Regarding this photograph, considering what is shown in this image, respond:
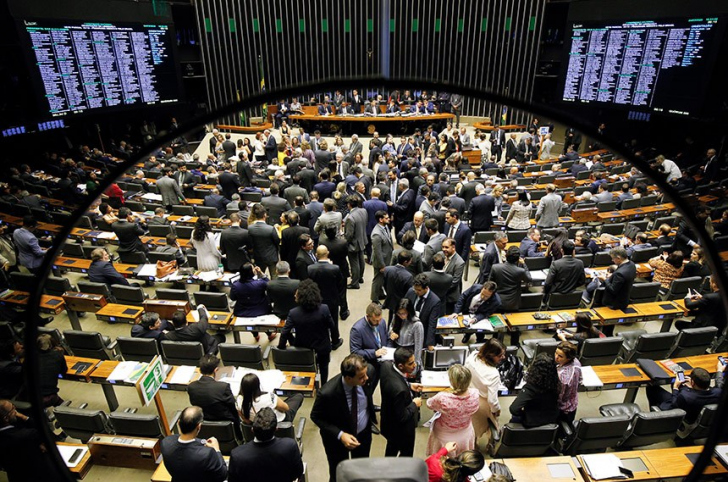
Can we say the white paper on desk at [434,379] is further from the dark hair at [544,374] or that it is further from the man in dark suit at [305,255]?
the man in dark suit at [305,255]

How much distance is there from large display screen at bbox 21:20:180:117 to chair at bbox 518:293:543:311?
12667mm

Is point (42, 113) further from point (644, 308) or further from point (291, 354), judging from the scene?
point (644, 308)

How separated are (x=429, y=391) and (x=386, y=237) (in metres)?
2.43

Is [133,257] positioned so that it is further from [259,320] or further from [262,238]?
[259,320]

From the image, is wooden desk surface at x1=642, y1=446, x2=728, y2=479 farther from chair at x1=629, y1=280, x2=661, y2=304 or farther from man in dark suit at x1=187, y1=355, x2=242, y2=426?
man in dark suit at x1=187, y1=355, x2=242, y2=426

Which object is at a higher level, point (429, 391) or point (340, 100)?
point (340, 100)

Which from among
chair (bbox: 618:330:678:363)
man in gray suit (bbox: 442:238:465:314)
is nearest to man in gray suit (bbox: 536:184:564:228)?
chair (bbox: 618:330:678:363)

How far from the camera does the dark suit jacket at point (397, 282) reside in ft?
16.2

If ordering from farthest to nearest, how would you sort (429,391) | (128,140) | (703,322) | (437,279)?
1. (128,140)
2. (703,322)
3. (437,279)
4. (429,391)

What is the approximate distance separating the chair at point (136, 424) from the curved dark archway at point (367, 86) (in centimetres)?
302

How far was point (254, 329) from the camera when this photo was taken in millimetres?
5090

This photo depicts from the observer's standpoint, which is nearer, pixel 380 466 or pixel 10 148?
pixel 380 466

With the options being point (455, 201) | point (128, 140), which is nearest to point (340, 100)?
point (128, 140)

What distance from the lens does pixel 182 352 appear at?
4.63 meters
